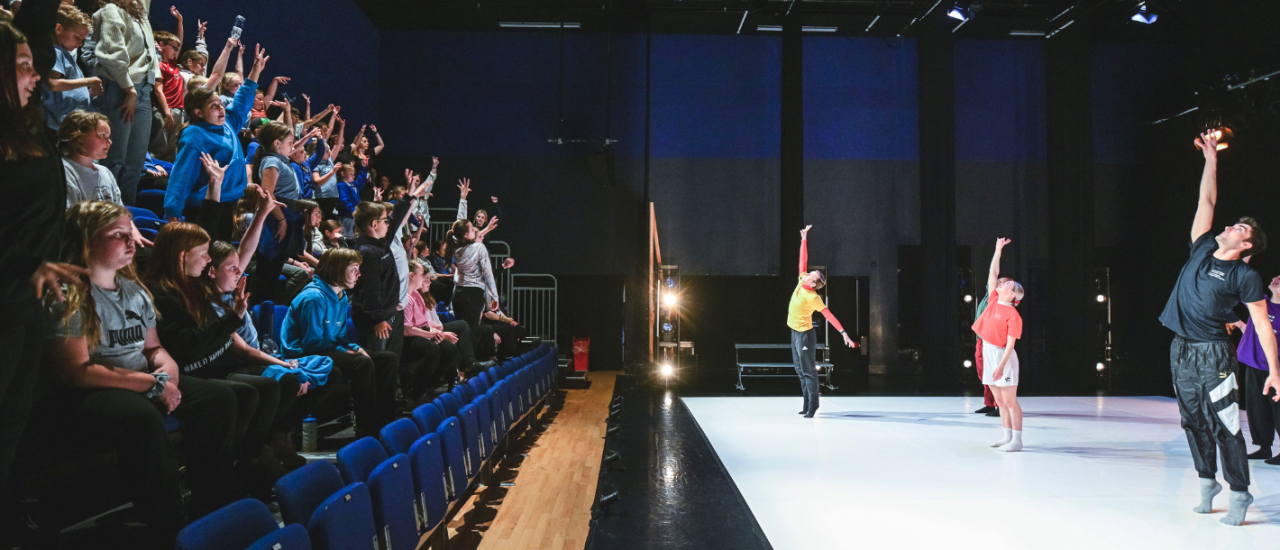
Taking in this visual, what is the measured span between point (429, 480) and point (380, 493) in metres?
0.50

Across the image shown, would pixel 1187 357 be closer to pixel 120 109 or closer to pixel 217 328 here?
pixel 217 328

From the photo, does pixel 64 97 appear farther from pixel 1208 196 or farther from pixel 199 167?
pixel 1208 196

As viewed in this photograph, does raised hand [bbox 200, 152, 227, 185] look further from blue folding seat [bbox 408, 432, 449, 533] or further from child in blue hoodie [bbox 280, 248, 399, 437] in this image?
blue folding seat [bbox 408, 432, 449, 533]

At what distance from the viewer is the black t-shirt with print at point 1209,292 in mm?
3164

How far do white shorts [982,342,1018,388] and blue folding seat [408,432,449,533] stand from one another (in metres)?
3.73

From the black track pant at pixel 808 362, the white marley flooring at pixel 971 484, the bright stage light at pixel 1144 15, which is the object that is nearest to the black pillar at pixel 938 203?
the bright stage light at pixel 1144 15

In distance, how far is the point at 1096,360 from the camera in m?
10.2

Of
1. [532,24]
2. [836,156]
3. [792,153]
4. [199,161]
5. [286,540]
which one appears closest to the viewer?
[286,540]

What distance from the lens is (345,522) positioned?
167 centimetres

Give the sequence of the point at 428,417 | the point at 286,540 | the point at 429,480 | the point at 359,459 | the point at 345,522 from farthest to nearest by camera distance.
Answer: the point at 428,417
the point at 429,480
the point at 359,459
the point at 345,522
the point at 286,540

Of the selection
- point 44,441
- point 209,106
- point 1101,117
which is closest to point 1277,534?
point 44,441

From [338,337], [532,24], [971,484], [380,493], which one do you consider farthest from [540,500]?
[532,24]

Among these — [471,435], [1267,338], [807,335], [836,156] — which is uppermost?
[836,156]

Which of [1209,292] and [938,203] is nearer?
[1209,292]
